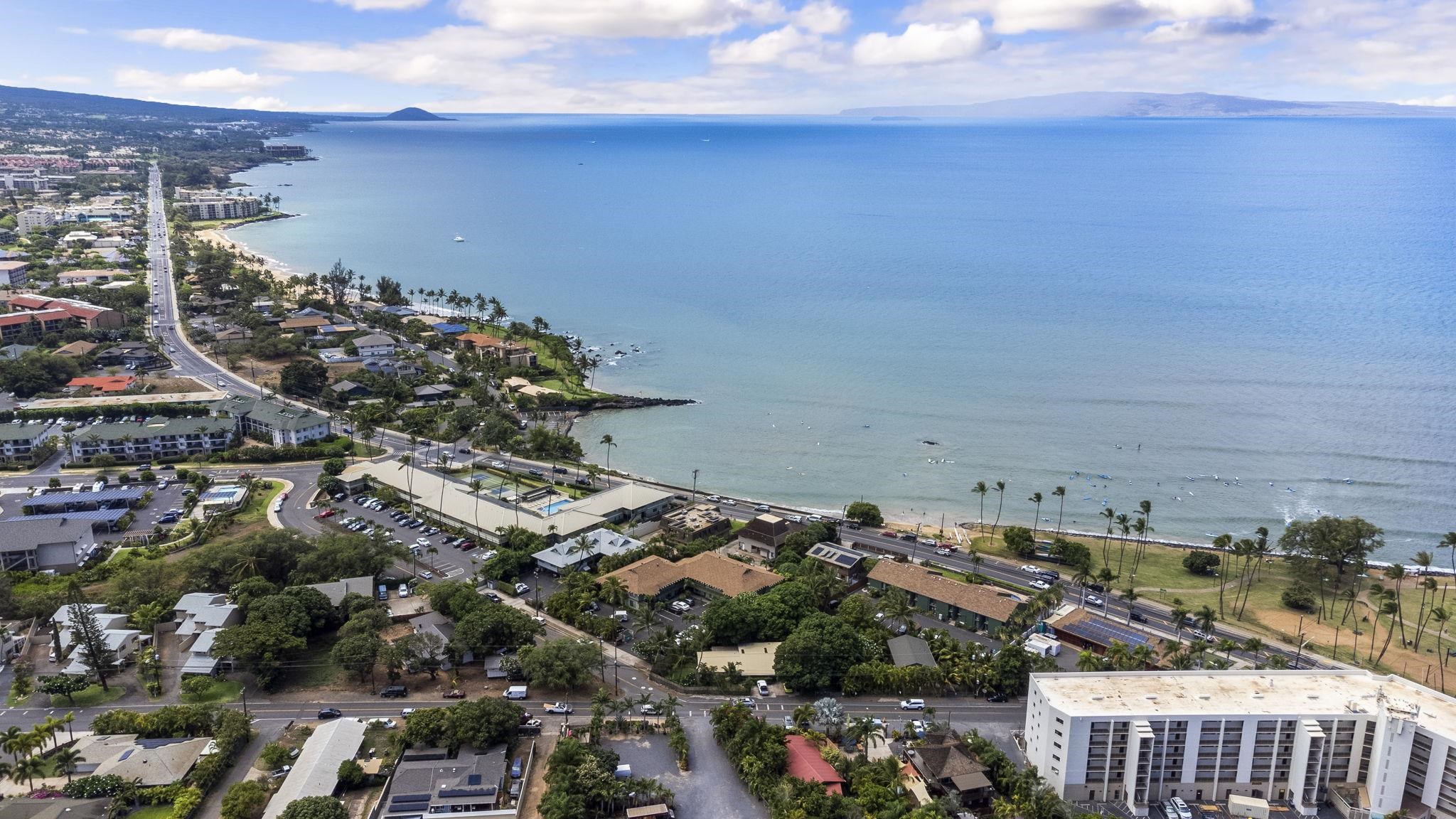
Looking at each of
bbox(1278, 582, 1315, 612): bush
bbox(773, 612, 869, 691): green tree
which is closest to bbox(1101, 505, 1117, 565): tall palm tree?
bbox(1278, 582, 1315, 612): bush

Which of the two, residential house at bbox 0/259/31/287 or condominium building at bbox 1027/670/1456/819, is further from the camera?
residential house at bbox 0/259/31/287

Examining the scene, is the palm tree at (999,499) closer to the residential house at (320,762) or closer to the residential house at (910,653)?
the residential house at (910,653)

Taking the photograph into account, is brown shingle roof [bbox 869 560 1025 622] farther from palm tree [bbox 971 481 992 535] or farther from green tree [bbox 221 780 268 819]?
green tree [bbox 221 780 268 819]

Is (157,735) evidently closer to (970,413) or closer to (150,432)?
(150,432)

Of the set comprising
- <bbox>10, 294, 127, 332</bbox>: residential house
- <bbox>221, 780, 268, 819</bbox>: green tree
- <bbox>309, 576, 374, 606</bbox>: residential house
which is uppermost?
<bbox>10, 294, 127, 332</bbox>: residential house

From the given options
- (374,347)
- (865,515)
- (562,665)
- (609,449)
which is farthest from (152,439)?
(865,515)

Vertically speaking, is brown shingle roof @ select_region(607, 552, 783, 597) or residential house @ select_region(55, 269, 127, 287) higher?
residential house @ select_region(55, 269, 127, 287)
